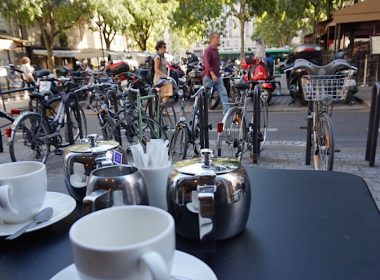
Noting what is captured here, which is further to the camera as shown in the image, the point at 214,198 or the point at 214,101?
the point at 214,101

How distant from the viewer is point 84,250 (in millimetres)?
607

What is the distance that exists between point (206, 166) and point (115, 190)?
0.82ft

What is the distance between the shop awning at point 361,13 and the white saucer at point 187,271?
470 inches

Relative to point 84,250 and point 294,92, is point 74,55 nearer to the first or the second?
point 294,92

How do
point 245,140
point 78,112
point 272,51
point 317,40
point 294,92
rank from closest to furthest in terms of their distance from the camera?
point 245,140 → point 78,112 → point 294,92 → point 317,40 → point 272,51

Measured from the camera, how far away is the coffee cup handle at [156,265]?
1.81 ft

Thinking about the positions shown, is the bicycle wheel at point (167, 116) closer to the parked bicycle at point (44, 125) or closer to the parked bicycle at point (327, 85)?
the parked bicycle at point (44, 125)

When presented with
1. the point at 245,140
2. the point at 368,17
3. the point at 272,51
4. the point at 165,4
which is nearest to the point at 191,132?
the point at 245,140

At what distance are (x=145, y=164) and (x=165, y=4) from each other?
22496 mm

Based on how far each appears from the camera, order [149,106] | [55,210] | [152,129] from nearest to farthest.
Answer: [55,210]
[152,129]
[149,106]

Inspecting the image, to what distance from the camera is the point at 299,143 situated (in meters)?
5.93

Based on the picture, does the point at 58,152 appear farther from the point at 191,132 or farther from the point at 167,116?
the point at 191,132

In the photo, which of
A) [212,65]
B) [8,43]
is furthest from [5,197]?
[8,43]

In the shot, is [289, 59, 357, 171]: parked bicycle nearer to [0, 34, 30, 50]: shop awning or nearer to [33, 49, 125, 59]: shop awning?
[0, 34, 30, 50]: shop awning
